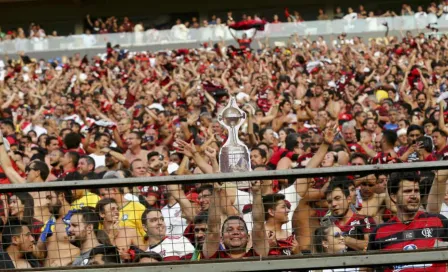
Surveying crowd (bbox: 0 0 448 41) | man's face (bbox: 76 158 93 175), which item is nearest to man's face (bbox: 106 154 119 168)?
man's face (bbox: 76 158 93 175)

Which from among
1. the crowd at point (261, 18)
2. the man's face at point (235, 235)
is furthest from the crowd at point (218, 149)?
the crowd at point (261, 18)

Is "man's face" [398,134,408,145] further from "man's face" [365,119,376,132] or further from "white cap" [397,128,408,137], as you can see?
"man's face" [365,119,376,132]

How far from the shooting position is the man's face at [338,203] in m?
5.42

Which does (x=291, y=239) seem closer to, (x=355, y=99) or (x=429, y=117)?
(x=429, y=117)

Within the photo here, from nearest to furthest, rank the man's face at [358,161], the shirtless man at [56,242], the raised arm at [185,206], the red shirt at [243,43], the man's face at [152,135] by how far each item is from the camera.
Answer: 1. the shirtless man at [56,242]
2. the raised arm at [185,206]
3. the man's face at [358,161]
4. the man's face at [152,135]
5. the red shirt at [243,43]

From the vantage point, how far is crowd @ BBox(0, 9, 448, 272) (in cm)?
509

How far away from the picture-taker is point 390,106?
1308 centimetres

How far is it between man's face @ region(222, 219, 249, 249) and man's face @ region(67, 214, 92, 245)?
2.83 ft

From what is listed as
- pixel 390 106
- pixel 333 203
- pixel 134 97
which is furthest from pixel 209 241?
pixel 134 97

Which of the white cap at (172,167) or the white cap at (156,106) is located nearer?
the white cap at (172,167)

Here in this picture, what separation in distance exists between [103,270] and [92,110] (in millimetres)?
10278

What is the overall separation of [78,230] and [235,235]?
969 mm

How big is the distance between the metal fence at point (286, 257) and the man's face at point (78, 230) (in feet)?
2.13

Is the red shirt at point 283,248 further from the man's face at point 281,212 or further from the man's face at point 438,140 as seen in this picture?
the man's face at point 438,140
